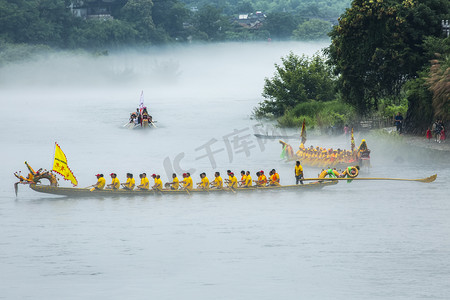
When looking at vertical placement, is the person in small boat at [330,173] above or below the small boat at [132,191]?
above

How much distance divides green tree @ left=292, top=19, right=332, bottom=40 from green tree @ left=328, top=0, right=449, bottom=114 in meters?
108

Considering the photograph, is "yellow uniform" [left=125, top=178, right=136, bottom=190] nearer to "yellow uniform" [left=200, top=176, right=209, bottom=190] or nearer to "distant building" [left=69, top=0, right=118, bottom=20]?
"yellow uniform" [left=200, top=176, right=209, bottom=190]

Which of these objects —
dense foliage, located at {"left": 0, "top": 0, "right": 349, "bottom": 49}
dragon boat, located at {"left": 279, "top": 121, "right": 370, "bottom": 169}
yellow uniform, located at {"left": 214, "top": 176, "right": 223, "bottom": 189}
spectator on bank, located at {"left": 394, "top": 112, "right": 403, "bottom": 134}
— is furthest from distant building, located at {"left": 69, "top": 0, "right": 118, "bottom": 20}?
yellow uniform, located at {"left": 214, "top": 176, "right": 223, "bottom": 189}

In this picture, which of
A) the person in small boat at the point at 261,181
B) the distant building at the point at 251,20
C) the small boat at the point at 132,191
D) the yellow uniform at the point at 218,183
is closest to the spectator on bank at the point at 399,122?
the small boat at the point at 132,191

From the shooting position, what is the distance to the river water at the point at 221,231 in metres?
29.8

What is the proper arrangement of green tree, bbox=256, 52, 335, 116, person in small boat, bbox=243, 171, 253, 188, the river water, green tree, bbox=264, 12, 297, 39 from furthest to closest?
green tree, bbox=264, 12, 297, 39
green tree, bbox=256, 52, 335, 116
person in small boat, bbox=243, 171, 253, 188
the river water

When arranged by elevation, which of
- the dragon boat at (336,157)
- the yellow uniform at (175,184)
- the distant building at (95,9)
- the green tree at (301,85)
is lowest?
the yellow uniform at (175,184)

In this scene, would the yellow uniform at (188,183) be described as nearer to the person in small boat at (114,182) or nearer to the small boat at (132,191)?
the small boat at (132,191)

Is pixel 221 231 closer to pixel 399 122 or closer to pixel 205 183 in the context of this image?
pixel 205 183

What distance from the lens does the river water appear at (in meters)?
29.8

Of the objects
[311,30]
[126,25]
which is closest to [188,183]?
[126,25]

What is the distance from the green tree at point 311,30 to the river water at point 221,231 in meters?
98.3

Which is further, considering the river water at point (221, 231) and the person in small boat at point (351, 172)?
the person in small boat at point (351, 172)

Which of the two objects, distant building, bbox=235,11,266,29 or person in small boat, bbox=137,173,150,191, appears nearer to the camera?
person in small boat, bbox=137,173,150,191
